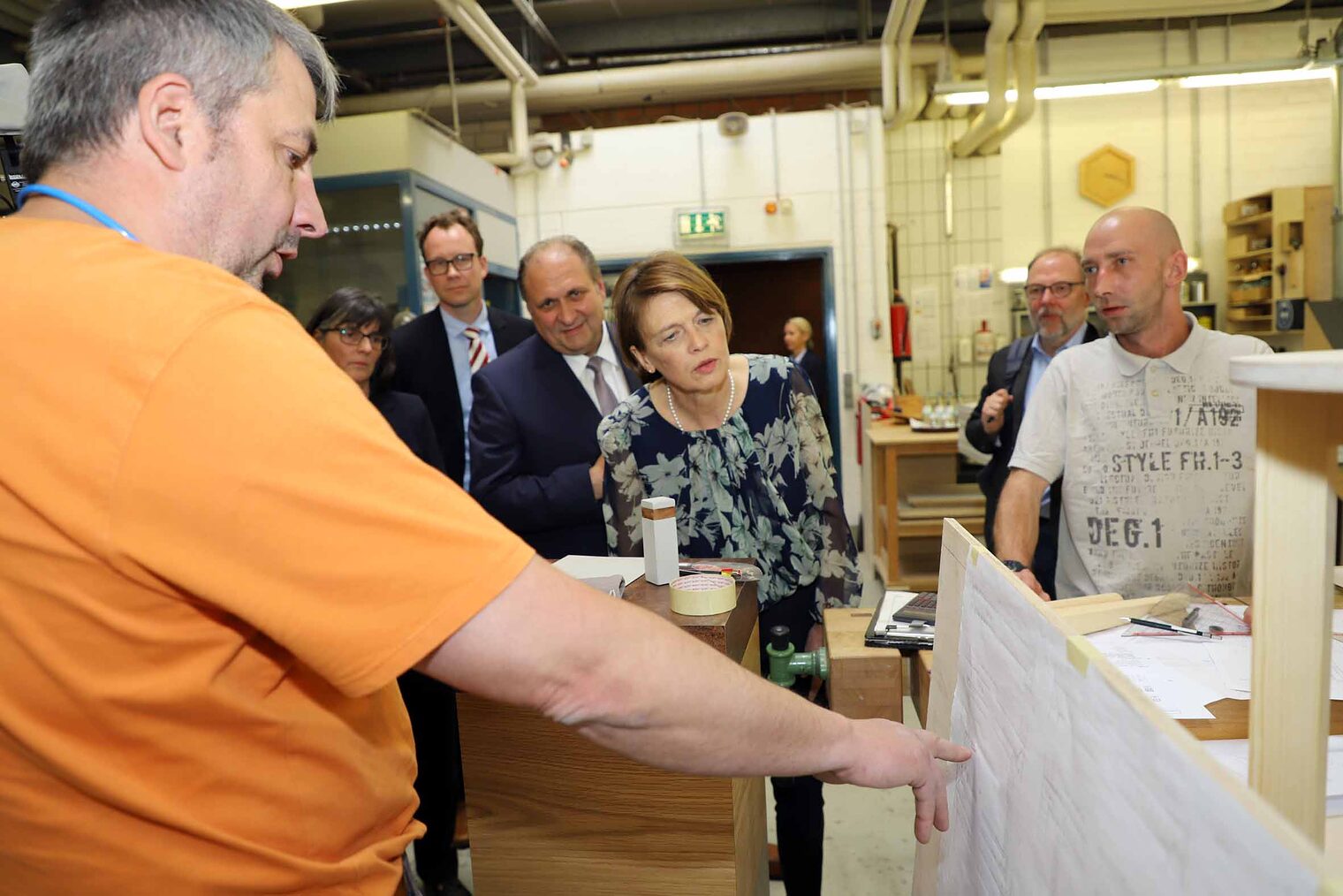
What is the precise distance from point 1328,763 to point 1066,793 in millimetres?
518

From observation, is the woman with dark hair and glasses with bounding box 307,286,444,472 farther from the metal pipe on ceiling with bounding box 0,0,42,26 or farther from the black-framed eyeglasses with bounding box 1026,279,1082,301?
the metal pipe on ceiling with bounding box 0,0,42,26

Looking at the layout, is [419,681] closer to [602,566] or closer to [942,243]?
[602,566]

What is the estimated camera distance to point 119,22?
0.72 metres

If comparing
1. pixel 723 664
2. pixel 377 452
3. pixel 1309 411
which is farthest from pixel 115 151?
pixel 1309 411

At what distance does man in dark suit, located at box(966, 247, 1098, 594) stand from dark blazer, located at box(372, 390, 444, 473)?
2.01 meters

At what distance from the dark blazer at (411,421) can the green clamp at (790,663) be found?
1.24 metres

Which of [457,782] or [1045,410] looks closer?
[1045,410]

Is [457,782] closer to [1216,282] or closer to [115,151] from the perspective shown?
[115,151]

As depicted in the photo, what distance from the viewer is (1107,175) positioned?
7.05m

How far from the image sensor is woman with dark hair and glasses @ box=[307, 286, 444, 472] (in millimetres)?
2416

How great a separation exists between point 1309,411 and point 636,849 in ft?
3.59

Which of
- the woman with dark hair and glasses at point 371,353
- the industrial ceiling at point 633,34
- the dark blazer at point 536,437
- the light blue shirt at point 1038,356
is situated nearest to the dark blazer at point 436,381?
the woman with dark hair and glasses at point 371,353

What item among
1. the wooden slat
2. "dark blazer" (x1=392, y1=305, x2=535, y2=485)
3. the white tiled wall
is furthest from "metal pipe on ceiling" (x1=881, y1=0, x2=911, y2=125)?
the wooden slat

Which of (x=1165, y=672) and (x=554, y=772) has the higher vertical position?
(x=1165, y=672)
